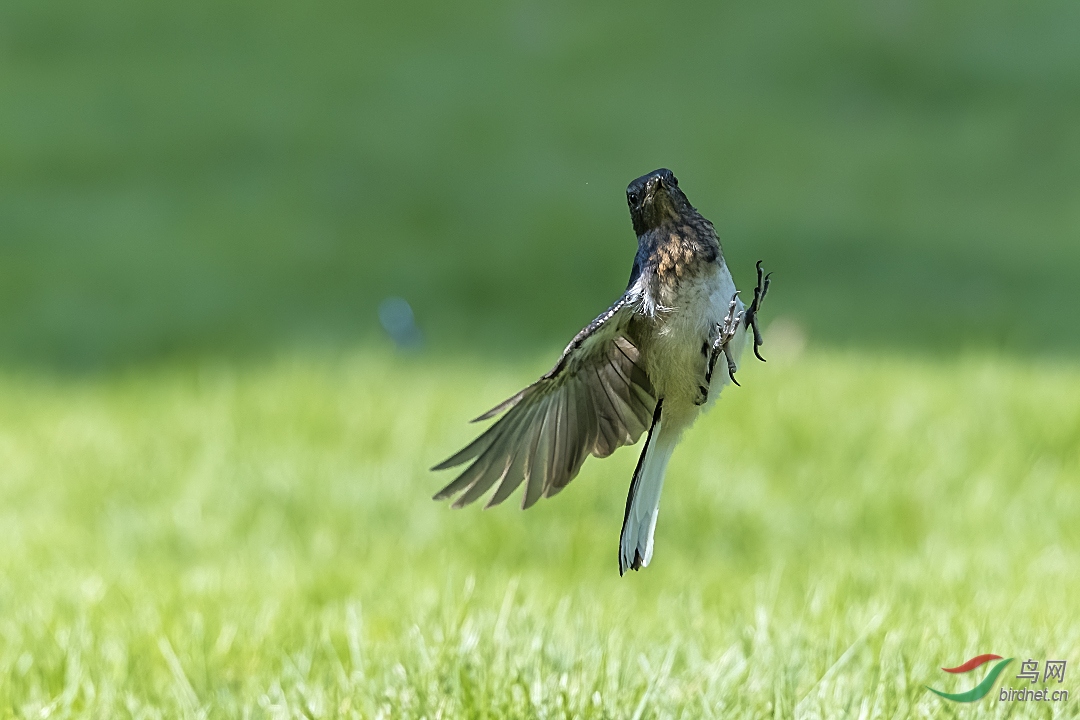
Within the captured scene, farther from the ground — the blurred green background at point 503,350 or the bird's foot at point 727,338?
the blurred green background at point 503,350

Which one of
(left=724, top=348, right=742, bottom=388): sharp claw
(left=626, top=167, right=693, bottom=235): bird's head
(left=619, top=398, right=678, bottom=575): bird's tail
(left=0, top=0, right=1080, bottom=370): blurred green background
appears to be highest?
(left=0, top=0, right=1080, bottom=370): blurred green background

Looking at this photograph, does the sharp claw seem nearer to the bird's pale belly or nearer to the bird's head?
the bird's pale belly

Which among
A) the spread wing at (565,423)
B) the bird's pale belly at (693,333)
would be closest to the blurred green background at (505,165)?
the spread wing at (565,423)

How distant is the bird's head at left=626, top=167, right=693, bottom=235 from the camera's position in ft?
6.09

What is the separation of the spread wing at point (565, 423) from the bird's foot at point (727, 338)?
0.58 feet

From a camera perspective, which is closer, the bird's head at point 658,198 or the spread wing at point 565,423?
the bird's head at point 658,198

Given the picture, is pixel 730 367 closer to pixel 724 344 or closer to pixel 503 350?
pixel 724 344

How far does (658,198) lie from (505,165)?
10650 millimetres

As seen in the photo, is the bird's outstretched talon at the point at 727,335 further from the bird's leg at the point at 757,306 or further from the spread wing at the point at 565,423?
the spread wing at the point at 565,423

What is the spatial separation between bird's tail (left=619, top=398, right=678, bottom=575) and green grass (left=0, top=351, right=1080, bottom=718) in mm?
936

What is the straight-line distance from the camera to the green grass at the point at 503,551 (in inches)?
118

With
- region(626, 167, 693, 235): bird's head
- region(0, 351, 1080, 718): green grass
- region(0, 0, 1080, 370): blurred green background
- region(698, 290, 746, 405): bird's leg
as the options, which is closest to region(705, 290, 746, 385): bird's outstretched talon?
region(698, 290, 746, 405): bird's leg

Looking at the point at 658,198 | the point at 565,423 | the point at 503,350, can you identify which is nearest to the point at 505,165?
the point at 503,350

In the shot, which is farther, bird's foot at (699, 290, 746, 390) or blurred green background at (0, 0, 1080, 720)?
blurred green background at (0, 0, 1080, 720)
